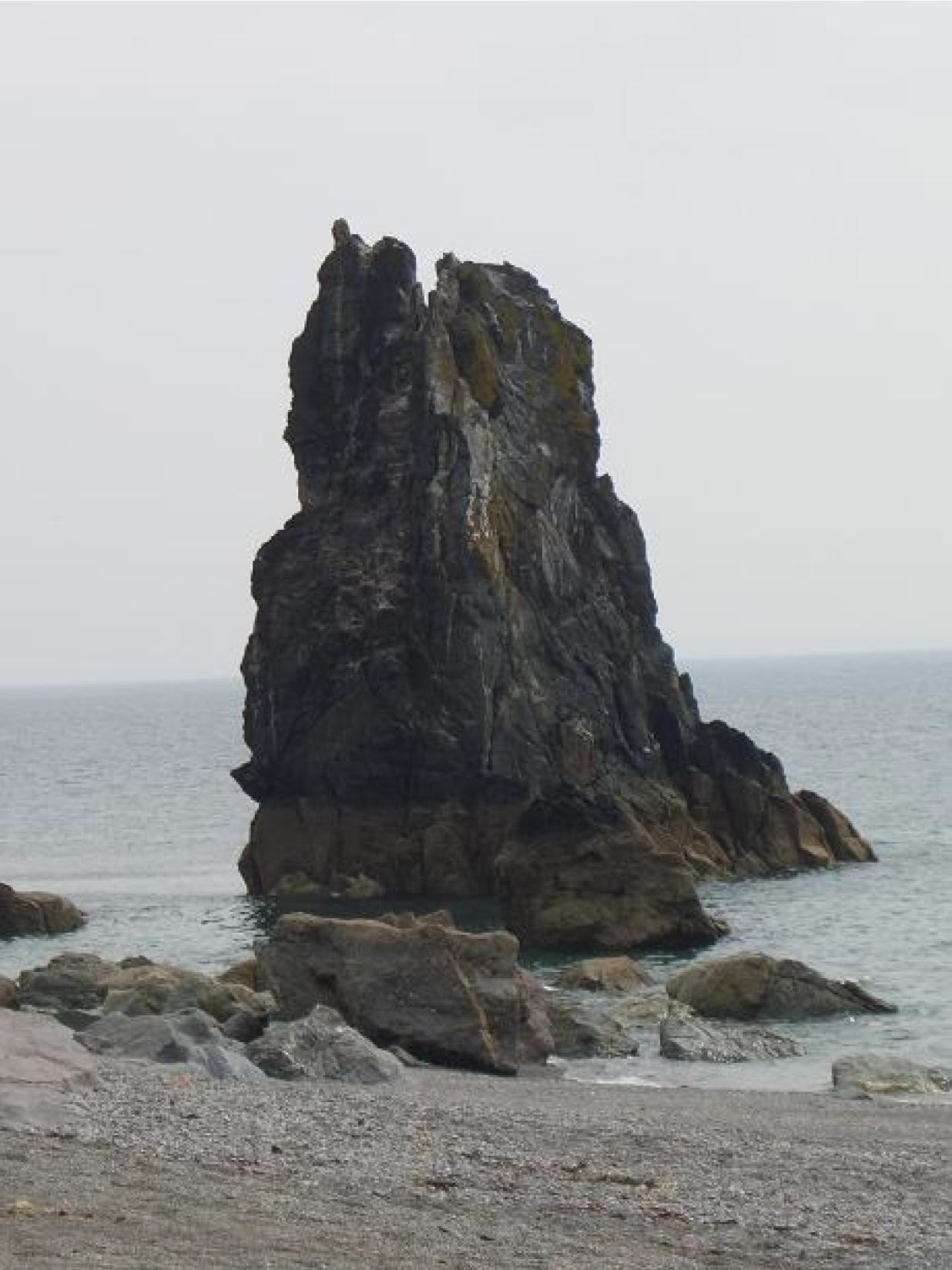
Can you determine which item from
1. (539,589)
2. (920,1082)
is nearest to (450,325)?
(539,589)

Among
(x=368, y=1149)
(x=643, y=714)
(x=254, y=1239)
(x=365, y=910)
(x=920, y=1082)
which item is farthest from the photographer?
(x=643, y=714)

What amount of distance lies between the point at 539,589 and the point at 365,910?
1664 cm

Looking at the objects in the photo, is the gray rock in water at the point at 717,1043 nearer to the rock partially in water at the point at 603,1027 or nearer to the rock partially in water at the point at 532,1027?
the rock partially in water at the point at 603,1027

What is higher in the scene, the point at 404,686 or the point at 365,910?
the point at 404,686

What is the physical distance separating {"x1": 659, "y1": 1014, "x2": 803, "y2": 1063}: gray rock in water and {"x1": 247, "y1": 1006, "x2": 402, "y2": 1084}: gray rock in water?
21.8 feet

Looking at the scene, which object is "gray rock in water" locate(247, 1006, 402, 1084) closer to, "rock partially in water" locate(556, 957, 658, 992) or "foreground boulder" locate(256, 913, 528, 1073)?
"foreground boulder" locate(256, 913, 528, 1073)

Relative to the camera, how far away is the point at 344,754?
2734 inches

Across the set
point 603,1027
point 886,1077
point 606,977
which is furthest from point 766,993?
point 886,1077

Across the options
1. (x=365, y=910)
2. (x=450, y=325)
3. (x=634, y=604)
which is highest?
(x=450, y=325)

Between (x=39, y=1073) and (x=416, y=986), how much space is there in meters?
8.88

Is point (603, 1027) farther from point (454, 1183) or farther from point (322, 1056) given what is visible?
point (454, 1183)

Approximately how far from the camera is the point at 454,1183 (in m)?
19.7

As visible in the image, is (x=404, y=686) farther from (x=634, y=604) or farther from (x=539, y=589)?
(x=634, y=604)

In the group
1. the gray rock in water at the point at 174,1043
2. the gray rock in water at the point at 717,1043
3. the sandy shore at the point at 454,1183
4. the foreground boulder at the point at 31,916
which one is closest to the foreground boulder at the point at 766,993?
the gray rock in water at the point at 717,1043
